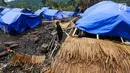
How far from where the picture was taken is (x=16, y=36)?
16031 millimetres

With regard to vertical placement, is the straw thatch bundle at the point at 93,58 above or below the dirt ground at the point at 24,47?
above

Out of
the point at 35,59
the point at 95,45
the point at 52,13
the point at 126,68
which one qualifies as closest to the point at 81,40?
the point at 95,45

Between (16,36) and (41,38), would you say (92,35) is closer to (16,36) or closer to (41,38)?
(41,38)

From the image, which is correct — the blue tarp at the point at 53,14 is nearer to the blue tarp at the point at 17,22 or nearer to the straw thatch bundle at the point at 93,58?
the blue tarp at the point at 17,22

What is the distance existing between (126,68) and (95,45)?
110 centimetres

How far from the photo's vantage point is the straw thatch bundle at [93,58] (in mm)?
5738

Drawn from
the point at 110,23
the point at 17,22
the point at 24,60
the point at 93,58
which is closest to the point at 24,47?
the point at 24,60

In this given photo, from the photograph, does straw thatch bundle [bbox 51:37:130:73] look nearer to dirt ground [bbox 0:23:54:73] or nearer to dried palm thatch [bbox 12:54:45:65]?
dirt ground [bbox 0:23:54:73]

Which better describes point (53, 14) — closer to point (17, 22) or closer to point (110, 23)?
point (17, 22)

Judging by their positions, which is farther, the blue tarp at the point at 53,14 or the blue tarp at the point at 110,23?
the blue tarp at the point at 53,14

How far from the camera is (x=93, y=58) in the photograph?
5906 mm

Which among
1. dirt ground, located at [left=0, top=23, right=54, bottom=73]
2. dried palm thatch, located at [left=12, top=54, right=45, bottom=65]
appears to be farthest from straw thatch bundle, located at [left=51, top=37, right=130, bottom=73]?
dried palm thatch, located at [left=12, top=54, right=45, bottom=65]

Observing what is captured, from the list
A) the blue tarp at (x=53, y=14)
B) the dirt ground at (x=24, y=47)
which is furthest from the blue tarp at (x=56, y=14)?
the dirt ground at (x=24, y=47)

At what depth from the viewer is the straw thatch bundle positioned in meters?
5.74
